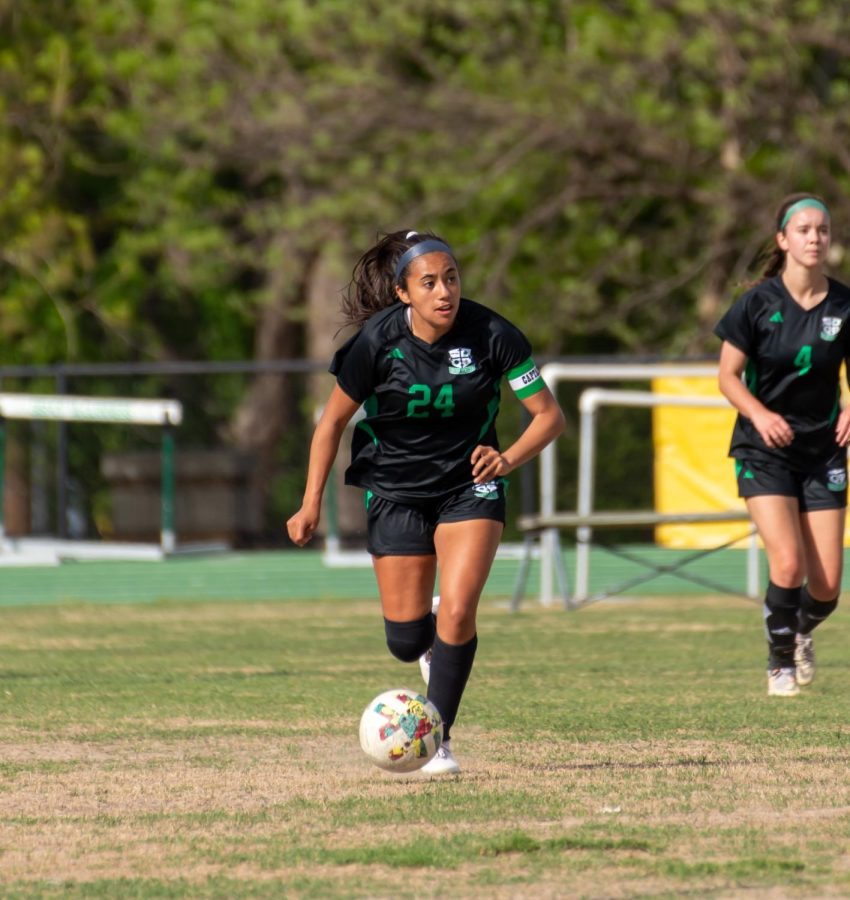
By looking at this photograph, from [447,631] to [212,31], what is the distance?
19933mm

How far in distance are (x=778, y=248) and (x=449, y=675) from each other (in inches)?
108

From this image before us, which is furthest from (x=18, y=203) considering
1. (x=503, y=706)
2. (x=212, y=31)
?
(x=503, y=706)

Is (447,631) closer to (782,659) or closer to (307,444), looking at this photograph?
(782,659)

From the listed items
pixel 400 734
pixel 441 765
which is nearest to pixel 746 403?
pixel 441 765

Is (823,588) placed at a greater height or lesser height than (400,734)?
lesser

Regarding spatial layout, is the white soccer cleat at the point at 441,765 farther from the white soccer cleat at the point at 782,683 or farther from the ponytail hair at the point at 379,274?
the white soccer cleat at the point at 782,683

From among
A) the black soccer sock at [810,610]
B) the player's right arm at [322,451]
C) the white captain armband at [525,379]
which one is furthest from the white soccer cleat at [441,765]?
the black soccer sock at [810,610]

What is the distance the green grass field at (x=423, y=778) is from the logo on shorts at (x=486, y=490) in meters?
0.90

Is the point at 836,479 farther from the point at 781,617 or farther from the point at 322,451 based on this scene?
the point at 322,451

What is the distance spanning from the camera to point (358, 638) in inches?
477

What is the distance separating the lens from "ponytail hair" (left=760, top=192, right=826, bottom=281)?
27.3 ft

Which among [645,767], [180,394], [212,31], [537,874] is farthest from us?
[212,31]

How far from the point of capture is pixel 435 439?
6.82 meters

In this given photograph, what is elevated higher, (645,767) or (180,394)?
(645,767)
